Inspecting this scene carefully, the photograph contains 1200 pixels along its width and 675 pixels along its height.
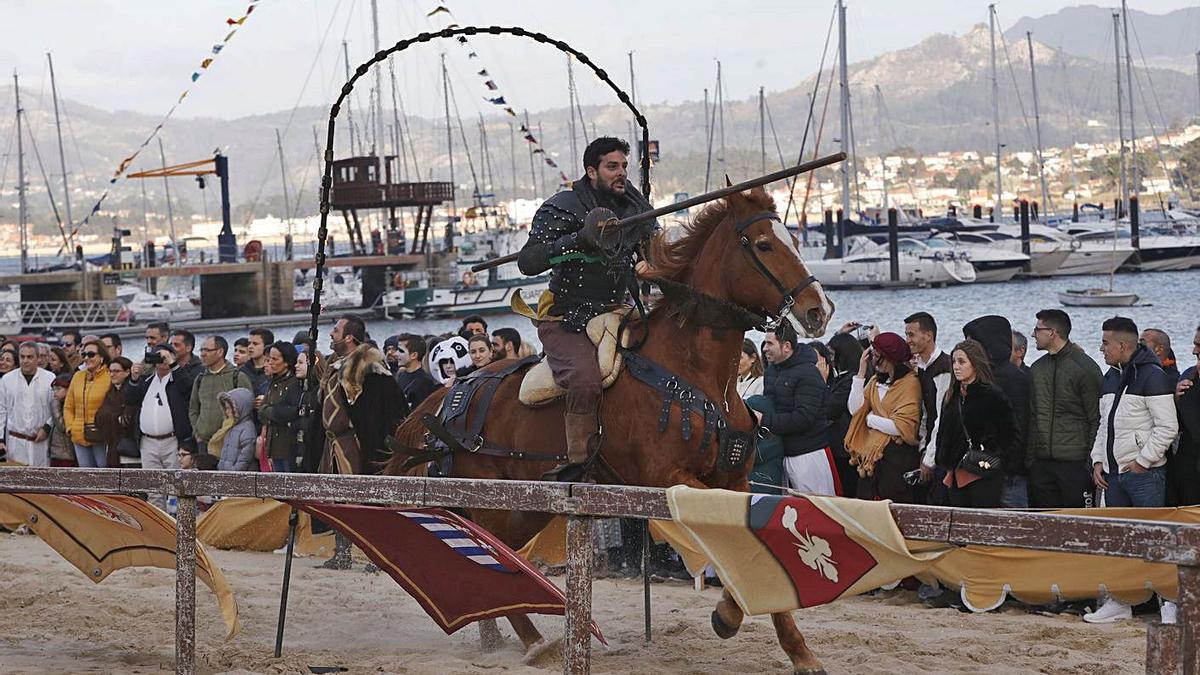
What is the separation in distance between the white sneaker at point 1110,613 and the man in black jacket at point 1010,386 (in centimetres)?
107

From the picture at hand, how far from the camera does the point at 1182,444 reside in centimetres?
895

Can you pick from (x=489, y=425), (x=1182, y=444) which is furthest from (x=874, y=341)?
(x=489, y=425)

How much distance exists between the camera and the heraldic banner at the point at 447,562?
712 centimetres

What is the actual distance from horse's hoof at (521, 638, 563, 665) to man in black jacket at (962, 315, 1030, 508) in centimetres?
330

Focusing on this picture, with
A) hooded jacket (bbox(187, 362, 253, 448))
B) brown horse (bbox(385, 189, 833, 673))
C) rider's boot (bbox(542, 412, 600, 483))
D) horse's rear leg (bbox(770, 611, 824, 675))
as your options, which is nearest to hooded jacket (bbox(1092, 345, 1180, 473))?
brown horse (bbox(385, 189, 833, 673))

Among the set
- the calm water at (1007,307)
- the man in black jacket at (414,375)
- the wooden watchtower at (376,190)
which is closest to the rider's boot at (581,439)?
the man in black jacket at (414,375)

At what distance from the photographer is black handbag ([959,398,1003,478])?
364 inches

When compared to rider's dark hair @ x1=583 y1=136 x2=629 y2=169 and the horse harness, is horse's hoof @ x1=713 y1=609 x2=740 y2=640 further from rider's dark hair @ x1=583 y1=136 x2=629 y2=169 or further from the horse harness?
rider's dark hair @ x1=583 y1=136 x2=629 y2=169

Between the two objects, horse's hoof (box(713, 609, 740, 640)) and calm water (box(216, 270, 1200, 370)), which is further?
calm water (box(216, 270, 1200, 370))

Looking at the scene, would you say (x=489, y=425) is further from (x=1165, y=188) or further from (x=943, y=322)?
(x=1165, y=188)

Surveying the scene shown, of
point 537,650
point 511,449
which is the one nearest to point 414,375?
point 511,449

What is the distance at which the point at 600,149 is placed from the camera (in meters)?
8.12

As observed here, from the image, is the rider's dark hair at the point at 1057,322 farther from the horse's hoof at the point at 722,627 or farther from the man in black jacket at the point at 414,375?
the man in black jacket at the point at 414,375

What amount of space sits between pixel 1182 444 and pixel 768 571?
4228 mm
